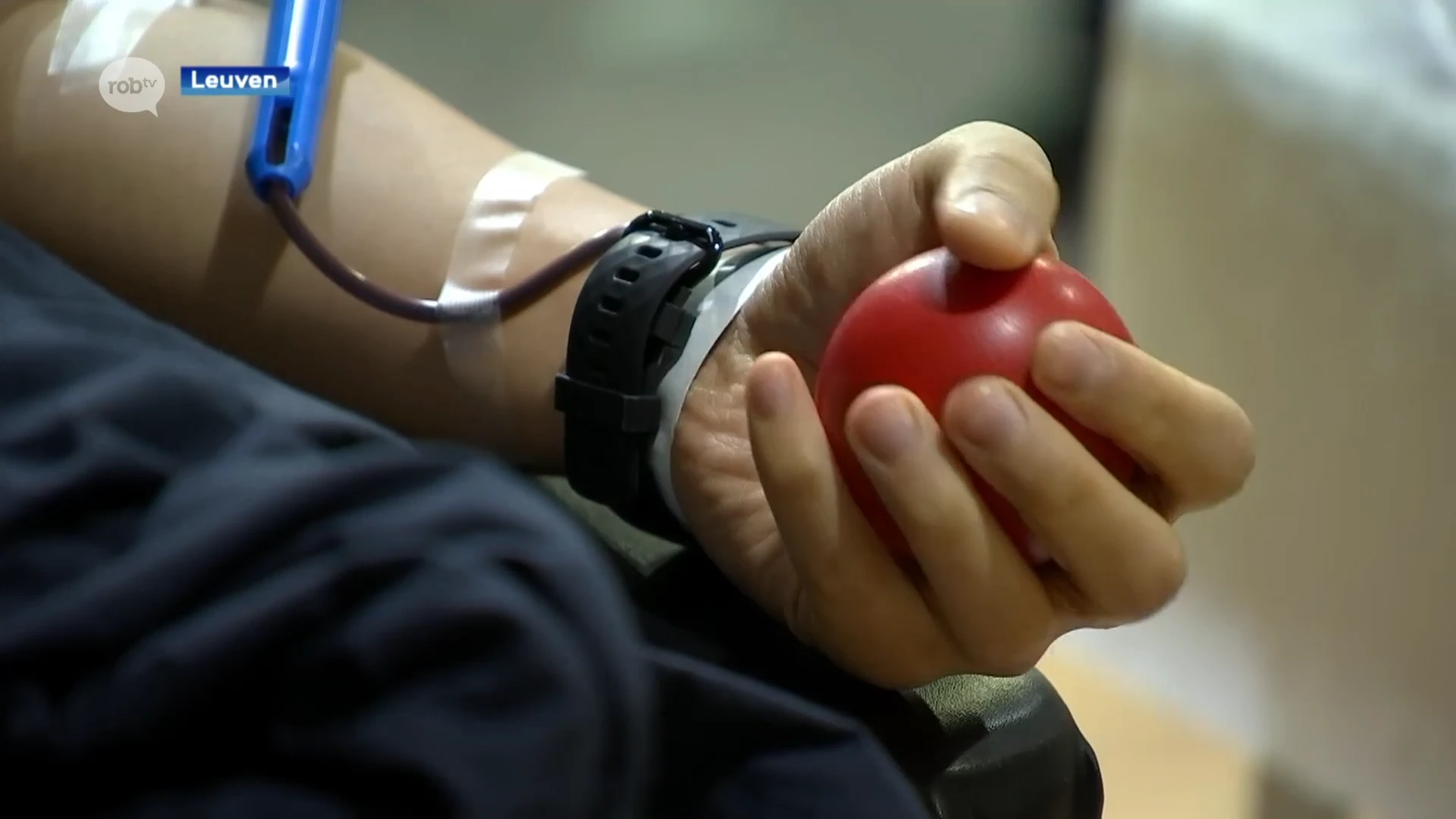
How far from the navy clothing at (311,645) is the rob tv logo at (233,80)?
0.29 metres

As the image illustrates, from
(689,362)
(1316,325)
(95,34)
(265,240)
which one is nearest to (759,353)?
(689,362)

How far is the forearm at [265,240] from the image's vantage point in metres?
0.59

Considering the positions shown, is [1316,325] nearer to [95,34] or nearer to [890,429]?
[890,429]

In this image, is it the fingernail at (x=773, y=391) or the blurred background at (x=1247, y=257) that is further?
the blurred background at (x=1247, y=257)

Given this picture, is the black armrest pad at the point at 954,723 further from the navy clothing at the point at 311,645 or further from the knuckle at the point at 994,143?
the knuckle at the point at 994,143

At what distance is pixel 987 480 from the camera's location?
40 cm

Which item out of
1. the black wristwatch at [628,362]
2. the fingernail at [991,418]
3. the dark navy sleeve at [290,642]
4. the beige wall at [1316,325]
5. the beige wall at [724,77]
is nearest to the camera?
the dark navy sleeve at [290,642]

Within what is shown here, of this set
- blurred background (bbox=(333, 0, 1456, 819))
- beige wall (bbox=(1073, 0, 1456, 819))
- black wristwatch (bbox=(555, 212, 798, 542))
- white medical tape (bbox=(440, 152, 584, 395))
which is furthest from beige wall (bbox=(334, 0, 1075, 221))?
black wristwatch (bbox=(555, 212, 798, 542))

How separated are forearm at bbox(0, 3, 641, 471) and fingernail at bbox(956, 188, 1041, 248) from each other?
8.8 inches

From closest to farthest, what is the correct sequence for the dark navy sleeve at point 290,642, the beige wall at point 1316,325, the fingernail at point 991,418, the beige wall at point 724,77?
the dark navy sleeve at point 290,642 → the fingernail at point 991,418 → the beige wall at point 1316,325 → the beige wall at point 724,77

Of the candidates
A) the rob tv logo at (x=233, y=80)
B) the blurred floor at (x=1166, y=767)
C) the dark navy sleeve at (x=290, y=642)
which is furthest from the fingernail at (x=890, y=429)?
the blurred floor at (x=1166, y=767)

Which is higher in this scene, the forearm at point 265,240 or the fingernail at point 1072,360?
the fingernail at point 1072,360

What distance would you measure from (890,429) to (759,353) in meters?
0.16

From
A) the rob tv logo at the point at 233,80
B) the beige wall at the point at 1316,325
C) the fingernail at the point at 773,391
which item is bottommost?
the beige wall at the point at 1316,325
